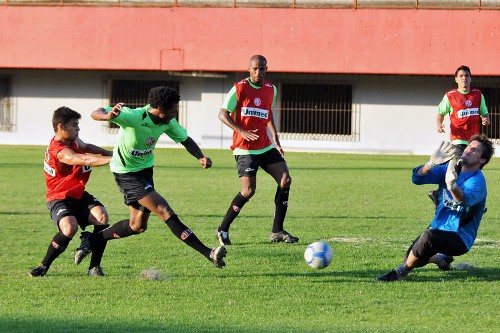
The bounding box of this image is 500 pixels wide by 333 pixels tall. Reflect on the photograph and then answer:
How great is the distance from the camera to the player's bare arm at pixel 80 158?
8.02 m

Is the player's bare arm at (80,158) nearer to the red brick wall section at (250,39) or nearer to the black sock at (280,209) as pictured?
the black sock at (280,209)

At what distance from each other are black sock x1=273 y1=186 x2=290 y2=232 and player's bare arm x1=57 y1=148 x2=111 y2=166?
3.14 m

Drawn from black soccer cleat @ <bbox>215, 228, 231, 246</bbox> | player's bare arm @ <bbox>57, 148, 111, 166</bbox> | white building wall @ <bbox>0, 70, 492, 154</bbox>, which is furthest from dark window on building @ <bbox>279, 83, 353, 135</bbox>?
player's bare arm @ <bbox>57, 148, 111, 166</bbox>

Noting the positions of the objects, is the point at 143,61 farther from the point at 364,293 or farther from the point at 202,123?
the point at 364,293

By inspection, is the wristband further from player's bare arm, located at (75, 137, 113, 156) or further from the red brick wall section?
the red brick wall section

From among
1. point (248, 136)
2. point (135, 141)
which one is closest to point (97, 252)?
point (135, 141)

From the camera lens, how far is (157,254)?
979cm

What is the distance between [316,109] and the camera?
100 feet

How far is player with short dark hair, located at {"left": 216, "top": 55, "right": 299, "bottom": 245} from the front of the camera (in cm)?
1096

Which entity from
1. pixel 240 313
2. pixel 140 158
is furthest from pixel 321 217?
pixel 240 313

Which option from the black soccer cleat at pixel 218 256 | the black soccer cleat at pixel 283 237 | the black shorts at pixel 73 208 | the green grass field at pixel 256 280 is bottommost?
the green grass field at pixel 256 280

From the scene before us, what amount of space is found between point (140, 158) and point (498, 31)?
835 inches

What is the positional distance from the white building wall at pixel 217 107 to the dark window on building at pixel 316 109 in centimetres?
40

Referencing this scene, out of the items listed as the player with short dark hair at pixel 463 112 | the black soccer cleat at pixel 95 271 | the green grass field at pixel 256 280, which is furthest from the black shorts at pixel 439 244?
the player with short dark hair at pixel 463 112
